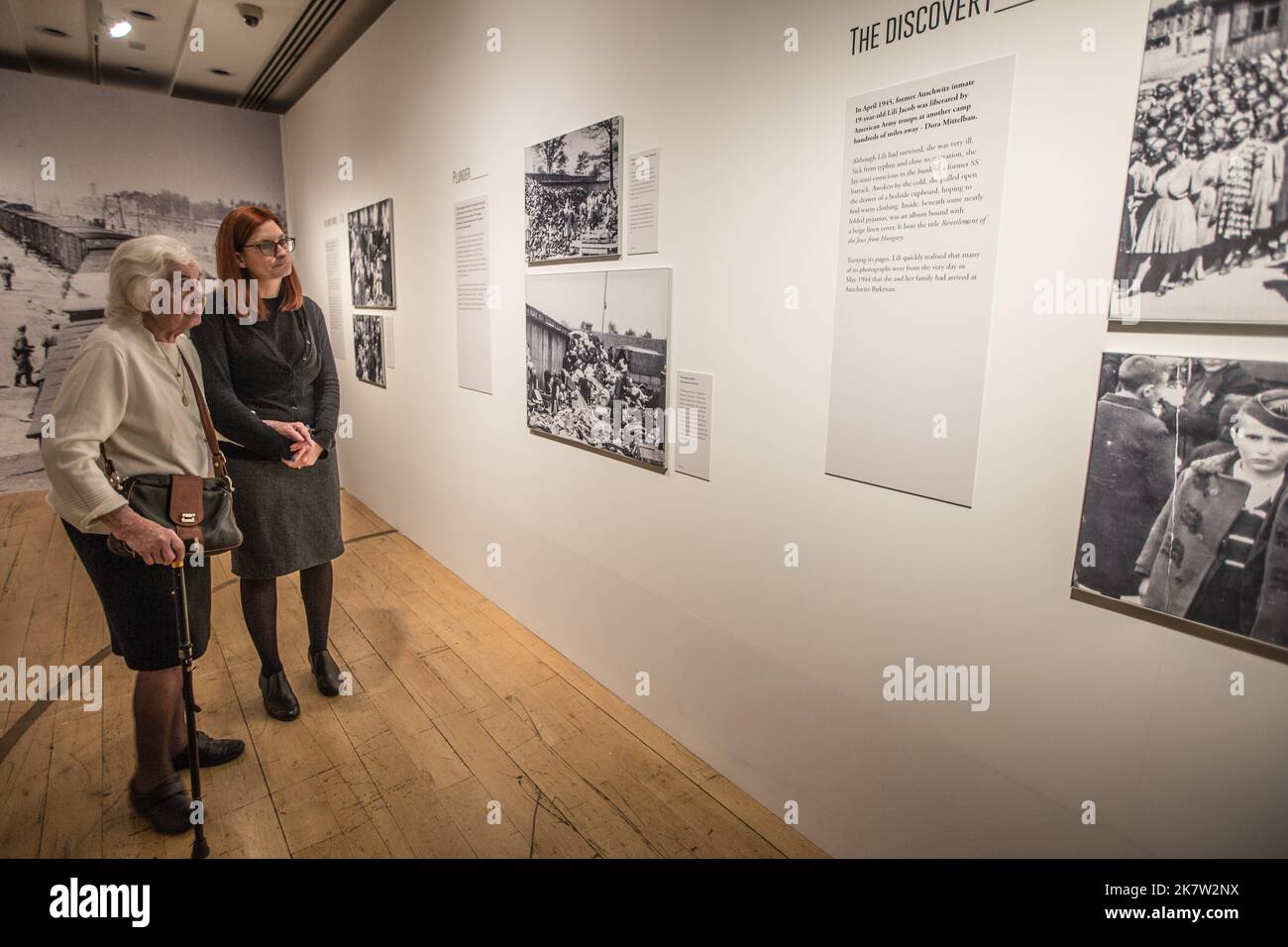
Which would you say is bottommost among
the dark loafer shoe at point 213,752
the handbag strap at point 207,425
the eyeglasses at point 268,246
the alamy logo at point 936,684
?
the dark loafer shoe at point 213,752

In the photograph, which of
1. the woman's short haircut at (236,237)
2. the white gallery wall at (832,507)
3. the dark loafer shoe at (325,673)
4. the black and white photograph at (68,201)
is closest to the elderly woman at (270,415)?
the woman's short haircut at (236,237)

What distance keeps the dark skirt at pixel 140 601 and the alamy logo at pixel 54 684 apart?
128 centimetres

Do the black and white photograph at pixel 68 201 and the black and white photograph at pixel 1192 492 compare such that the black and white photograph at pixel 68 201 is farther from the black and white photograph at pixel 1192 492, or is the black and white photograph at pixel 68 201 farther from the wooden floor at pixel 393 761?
the black and white photograph at pixel 1192 492

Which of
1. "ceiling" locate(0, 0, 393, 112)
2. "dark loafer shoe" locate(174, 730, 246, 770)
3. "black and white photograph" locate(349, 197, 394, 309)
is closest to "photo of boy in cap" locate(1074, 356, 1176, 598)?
"dark loafer shoe" locate(174, 730, 246, 770)

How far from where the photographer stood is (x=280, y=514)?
2748 mm

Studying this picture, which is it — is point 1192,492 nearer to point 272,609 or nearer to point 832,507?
point 832,507

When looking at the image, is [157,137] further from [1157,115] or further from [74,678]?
[1157,115]

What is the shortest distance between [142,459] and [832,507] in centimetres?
202

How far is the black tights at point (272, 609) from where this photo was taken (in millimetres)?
2816

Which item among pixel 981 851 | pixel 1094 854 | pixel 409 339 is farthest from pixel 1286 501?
pixel 409 339

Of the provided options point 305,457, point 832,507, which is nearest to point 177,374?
point 305,457

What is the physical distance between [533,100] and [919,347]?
7.57 ft

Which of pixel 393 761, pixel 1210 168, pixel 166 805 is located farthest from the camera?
pixel 393 761

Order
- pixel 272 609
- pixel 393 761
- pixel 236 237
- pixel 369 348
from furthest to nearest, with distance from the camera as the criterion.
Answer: pixel 369 348, pixel 272 609, pixel 393 761, pixel 236 237
